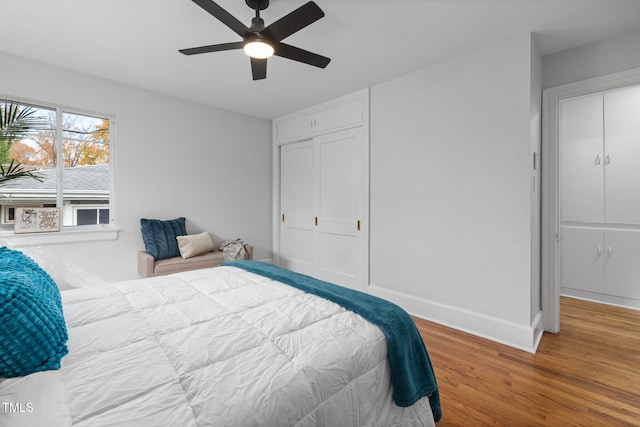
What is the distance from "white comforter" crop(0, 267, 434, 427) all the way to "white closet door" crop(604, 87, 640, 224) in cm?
374

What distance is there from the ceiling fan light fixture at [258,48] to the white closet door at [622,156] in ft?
13.1

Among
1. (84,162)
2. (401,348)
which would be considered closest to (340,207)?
(401,348)

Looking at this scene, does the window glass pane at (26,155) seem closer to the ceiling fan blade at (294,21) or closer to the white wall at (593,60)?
the ceiling fan blade at (294,21)

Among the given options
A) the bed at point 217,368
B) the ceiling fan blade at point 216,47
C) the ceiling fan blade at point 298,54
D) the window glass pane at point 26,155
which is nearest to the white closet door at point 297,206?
the ceiling fan blade at point 298,54

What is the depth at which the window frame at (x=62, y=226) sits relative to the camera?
293cm

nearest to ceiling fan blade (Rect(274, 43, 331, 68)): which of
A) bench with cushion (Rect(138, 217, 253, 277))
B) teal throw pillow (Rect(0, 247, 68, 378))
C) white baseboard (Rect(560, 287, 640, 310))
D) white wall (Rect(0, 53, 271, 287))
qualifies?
teal throw pillow (Rect(0, 247, 68, 378))

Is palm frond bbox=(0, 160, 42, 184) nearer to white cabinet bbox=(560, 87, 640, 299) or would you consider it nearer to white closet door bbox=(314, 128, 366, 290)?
white closet door bbox=(314, 128, 366, 290)

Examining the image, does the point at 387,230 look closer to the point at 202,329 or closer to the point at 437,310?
the point at 437,310

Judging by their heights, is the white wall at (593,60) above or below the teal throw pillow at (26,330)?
above

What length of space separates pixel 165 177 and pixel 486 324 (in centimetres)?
396

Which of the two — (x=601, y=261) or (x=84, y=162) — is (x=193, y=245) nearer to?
(x=84, y=162)

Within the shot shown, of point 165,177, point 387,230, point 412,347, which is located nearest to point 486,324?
point 387,230

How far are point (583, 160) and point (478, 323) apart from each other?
2705mm

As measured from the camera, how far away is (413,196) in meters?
3.18
